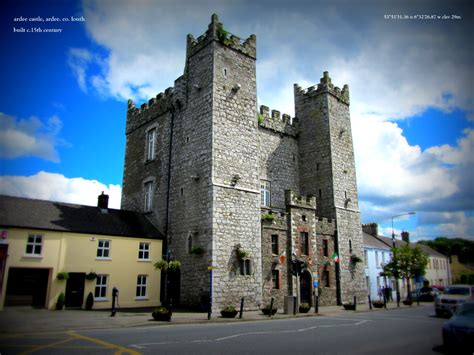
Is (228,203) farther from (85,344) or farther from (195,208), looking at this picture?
(85,344)

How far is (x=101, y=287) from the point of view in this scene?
73.8ft

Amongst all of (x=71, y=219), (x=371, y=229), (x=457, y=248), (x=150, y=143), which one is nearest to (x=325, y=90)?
(x=150, y=143)

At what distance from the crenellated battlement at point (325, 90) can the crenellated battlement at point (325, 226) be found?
11.4m

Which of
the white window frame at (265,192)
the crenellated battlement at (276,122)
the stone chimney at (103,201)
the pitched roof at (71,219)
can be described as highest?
the crenellated battlement at (276,122)

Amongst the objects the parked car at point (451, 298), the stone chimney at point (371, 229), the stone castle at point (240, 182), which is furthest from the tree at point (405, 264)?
the parked car at point (451, 298)

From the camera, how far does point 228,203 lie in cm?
2286

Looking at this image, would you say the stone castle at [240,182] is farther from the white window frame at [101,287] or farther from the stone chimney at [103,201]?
the white window frame at [101,287]

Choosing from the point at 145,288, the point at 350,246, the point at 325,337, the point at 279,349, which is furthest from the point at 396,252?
the point at 279,349

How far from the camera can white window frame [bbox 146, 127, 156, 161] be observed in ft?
96.8

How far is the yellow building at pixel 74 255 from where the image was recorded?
1992cm

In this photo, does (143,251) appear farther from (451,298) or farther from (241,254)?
(451,298)

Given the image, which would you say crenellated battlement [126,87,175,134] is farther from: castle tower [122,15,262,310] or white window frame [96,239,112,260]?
white window frame [96,239,112,260]

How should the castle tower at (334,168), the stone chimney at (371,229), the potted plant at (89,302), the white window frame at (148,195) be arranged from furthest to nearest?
the stone chimney at (371,229), the castle tower at (334,168), the white window frame at (148,195), the potted plant at (89,302)

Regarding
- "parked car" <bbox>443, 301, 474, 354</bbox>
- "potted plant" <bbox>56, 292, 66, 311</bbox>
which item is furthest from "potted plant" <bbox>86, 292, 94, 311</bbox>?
"parked car" <bbox>443, 301, 474, 354</bbox>
